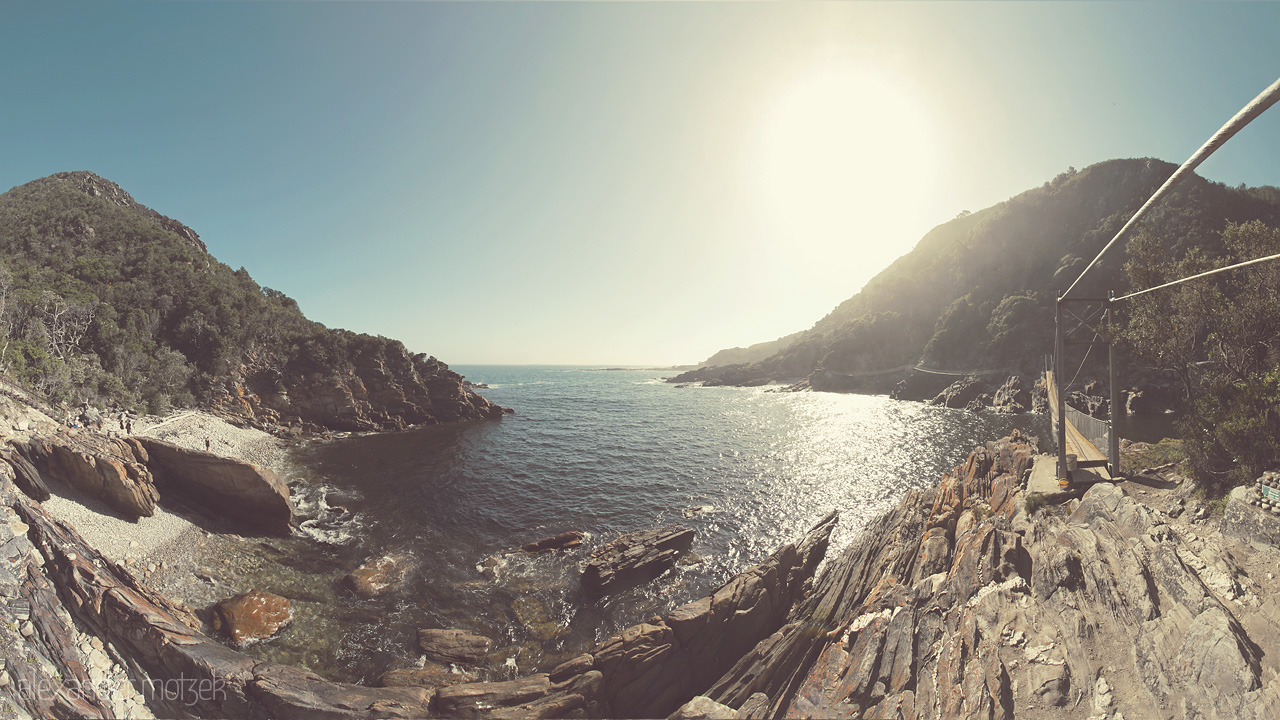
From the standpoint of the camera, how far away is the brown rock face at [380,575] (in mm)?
14930

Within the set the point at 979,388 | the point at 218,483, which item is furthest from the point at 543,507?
the point at 979,388

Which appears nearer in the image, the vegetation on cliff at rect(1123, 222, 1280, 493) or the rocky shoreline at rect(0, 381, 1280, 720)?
the rocky shoreline at rect(0, 381, 1280, 720)

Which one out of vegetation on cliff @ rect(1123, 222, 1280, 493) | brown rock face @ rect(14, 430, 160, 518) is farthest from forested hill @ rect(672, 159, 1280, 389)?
brown rock face @ rect(14, 430, 160, 518)

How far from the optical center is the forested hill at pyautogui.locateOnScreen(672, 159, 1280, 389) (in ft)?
242

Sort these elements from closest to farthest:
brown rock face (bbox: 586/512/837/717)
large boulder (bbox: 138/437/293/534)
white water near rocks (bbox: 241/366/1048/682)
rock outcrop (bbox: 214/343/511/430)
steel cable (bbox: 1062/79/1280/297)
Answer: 1. steel cable (bbox: 1062/79/1280/297)
2. brown rock face (bbox: 586/512/837/717)
3. white water near rocks (bbox: 241/366/1048/682)
4. large boulder (bbox: 138/437/293/534)
5. rock outcrop (bbox: 214/343/511/430)

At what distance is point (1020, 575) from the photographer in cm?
948

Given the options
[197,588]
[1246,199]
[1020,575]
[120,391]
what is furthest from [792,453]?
[1246,199]

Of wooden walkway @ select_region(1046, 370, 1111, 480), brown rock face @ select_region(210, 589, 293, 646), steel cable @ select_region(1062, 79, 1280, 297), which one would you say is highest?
steel cable @ select_region(1062, 79, 1280, 297)

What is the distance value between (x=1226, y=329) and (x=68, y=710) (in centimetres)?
2906

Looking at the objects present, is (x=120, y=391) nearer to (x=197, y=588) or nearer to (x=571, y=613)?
(x=197, y=588)

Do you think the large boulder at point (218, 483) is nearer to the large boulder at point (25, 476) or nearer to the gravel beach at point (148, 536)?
the gravel beach at point (148, 536)

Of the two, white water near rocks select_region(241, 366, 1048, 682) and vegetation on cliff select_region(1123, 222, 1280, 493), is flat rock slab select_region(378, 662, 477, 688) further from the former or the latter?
vegetation on cliff select_region(1123, 222, 1280, 493)

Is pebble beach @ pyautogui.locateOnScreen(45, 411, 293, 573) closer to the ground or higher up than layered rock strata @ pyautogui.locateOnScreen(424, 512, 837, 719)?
higher up

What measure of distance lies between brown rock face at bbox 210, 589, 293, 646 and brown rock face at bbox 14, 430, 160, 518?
6890 millimetres
